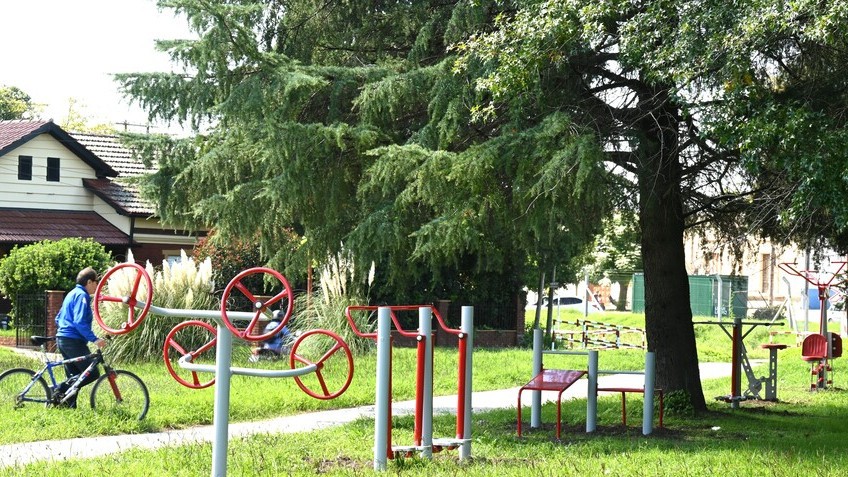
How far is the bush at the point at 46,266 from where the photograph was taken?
23.6 metres

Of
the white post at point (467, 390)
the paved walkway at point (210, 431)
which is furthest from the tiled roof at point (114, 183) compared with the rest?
the white post at point (467, 390)

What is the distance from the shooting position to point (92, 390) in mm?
12281

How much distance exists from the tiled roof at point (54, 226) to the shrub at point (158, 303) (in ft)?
41.5

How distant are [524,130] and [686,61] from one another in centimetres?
193

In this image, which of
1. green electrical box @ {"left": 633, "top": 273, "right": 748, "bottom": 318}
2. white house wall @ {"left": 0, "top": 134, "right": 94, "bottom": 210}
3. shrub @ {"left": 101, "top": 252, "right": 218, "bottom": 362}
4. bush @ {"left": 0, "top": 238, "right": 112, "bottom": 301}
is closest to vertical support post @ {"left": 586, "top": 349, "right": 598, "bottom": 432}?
shrub @ {"left": 101, "top": 252, "right": 218, "bottom": 362}

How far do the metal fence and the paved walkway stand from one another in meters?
10.3

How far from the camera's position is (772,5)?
9.56 m

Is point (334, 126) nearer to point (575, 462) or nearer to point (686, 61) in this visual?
point (686, 61)

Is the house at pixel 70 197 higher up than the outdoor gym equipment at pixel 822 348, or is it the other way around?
the house at pixel 70 197

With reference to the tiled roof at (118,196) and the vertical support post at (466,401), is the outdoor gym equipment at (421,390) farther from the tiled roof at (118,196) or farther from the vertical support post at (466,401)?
the tiled roof at (118,196)

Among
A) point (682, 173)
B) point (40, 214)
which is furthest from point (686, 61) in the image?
point (40, 214)

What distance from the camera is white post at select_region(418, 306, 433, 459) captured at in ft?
31.2

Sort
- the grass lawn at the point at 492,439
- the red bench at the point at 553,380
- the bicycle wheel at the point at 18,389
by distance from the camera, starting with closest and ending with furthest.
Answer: the grass lawn at the point at 492,439, the red bench at the point at 553,380, the bicycle wheel at the point at 18,389

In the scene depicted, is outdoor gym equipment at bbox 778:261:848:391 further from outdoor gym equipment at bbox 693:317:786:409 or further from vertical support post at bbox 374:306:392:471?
vertical support post at bbox 374:306:392:471
